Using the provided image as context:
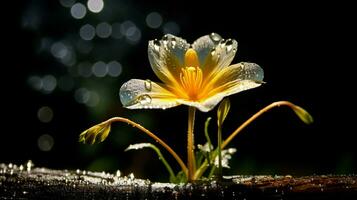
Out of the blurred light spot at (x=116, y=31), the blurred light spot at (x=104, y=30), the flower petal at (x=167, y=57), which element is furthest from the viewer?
the blurred light spot at (x=104, y=30)

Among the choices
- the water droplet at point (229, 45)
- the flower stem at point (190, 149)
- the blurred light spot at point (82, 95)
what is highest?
the blurred light spot at point (82, 95)

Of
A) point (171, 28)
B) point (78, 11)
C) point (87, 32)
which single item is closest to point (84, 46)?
point (87, 32)

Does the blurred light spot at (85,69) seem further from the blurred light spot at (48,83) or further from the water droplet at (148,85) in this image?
the water droplet at (148,85)

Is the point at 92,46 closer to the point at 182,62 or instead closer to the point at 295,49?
the point at 295,49

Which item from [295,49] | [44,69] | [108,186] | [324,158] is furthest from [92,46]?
[108,186]

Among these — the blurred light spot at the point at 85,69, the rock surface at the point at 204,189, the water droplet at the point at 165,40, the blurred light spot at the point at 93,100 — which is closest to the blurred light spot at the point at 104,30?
the blurred light spot at the point at 85,69

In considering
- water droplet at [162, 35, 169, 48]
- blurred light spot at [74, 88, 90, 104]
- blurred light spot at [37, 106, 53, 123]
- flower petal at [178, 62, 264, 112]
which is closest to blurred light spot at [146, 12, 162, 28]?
blurred light spot at [74, 88, 90, 104]
